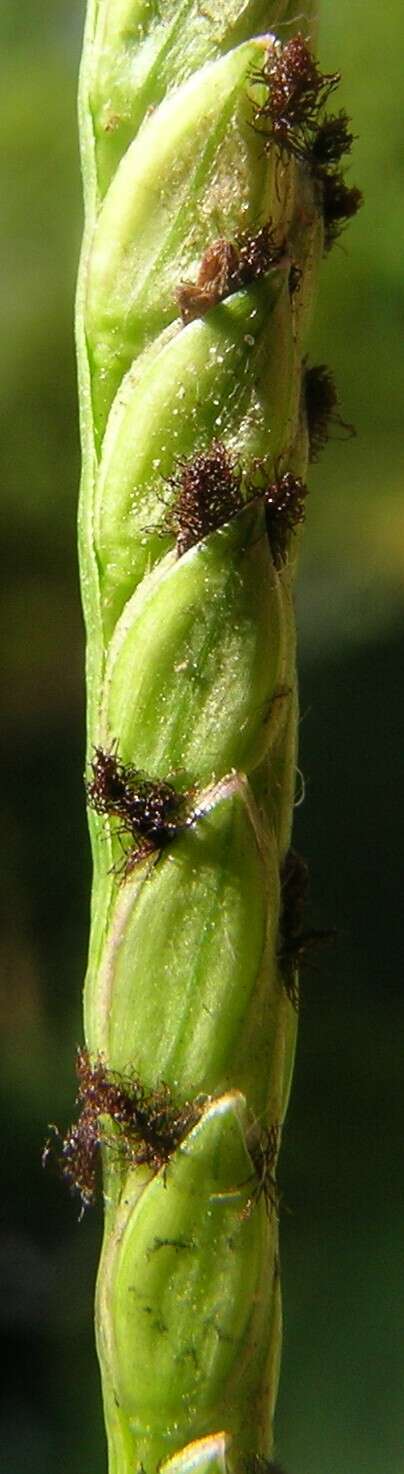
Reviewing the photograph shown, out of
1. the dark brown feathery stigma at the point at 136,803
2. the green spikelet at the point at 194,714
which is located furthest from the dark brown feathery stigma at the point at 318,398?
the dark brown feathery stigma at the point at 136,803

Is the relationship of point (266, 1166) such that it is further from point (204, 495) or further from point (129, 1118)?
point (204, 495)

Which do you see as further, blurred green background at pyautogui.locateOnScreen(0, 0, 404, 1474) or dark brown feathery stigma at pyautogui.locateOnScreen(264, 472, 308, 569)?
blurred green background at pyautogui.locateOnScreen(0, 0, 404, 1474)

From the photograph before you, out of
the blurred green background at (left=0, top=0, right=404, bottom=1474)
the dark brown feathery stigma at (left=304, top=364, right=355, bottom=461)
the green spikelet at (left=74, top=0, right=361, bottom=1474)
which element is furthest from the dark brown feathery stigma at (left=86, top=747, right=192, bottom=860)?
the blurred green background at (left=0, top=0, right=404, bottom=1474)

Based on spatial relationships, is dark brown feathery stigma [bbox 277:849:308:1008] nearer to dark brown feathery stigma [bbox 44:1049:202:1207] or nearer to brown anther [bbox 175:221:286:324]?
dark brown feathery stigma [bbox 44:1049:202:1207]

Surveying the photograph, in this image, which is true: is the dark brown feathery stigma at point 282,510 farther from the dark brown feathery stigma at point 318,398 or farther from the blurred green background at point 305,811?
the blurred green background at point 305,811

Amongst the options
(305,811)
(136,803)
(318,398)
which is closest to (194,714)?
(136,803)

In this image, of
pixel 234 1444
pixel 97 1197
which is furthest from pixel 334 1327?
pixel 234 1444

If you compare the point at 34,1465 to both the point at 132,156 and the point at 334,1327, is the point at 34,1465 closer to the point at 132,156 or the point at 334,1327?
the point at 334,1327
